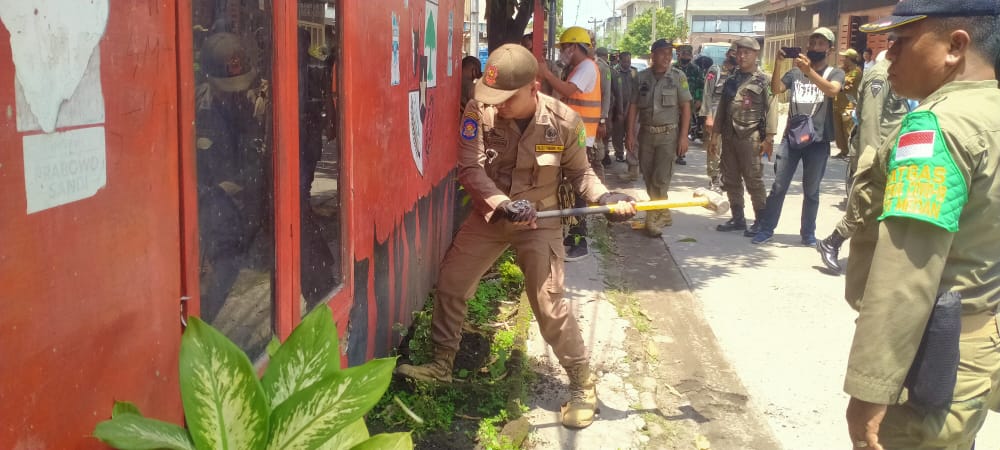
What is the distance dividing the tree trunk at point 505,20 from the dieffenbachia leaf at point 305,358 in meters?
6.80

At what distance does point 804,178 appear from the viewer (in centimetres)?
786

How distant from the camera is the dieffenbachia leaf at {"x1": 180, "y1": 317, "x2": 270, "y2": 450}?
5.82ft

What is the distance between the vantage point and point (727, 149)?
339 inches

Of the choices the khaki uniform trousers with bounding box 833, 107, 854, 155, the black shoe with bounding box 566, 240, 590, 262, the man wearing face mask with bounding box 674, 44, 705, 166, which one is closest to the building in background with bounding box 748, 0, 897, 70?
the man wearing face mask with bounding box 674, 44, 705, 166

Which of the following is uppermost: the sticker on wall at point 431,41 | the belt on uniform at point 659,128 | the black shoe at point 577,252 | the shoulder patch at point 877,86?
the sticker on wall at point 431,41

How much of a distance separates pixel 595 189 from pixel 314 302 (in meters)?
1.56

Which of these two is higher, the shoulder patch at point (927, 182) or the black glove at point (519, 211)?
the shoulder patch at point (927, 182)

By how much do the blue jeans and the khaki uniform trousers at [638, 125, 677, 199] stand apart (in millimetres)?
994

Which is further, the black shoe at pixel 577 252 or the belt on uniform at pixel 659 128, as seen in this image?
the belt on uniform at pixel 659 128

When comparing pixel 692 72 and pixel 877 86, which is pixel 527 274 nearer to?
pixel 877 86

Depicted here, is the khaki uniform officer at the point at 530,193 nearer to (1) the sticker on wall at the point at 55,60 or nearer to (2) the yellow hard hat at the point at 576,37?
(1) the sticker on wall at the point at 55,60

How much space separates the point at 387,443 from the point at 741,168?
277 inches

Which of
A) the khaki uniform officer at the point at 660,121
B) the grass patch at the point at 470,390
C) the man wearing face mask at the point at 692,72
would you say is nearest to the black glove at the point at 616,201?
the grass patch at the point at 470,390

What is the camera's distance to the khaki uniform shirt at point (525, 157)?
4121mm
